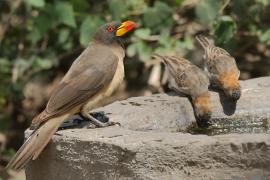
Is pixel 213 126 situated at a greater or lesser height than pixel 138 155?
lesser

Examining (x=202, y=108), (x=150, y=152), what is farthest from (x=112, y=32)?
(x=150, y=152)

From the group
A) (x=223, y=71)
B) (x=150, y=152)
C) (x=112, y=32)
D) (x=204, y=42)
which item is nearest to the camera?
(x=150, y=152)

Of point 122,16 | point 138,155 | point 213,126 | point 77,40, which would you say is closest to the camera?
point 138,155

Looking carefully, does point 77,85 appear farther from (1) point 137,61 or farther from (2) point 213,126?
(1) point 137,61

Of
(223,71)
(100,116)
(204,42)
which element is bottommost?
(204,42)

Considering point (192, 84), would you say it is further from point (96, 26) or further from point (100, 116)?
Answer: point (96, 26)

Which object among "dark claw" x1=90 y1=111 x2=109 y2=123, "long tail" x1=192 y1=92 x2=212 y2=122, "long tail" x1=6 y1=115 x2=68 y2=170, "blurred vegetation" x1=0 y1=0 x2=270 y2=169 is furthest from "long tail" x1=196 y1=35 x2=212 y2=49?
"long tail" x1=6 y1=115 x2=68 y2=170

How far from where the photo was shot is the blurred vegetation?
8.04 meters

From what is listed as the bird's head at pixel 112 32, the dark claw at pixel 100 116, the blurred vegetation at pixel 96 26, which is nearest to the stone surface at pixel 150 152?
the dark claw at pixel 100 116

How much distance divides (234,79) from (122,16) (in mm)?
2366

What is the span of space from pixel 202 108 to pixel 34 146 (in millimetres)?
1370

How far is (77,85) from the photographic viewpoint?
5516 mm

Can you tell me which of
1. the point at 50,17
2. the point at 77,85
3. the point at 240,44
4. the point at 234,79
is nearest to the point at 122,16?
the point at 50,17

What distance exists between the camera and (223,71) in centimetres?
650
